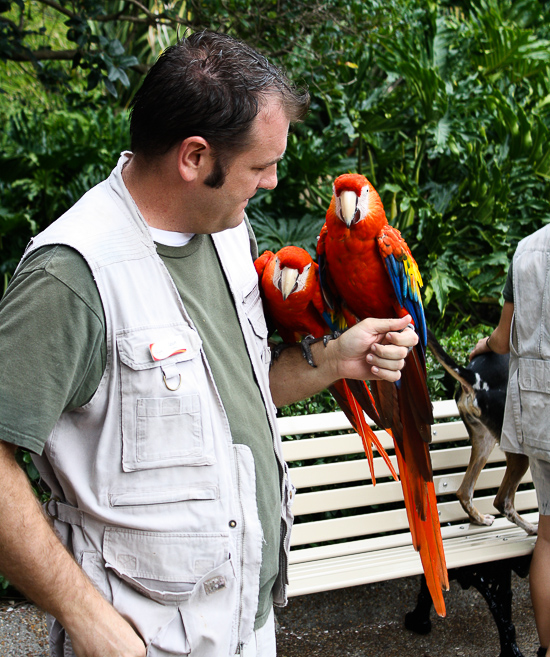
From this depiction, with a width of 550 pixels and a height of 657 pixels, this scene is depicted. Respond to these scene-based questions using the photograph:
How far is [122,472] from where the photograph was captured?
981 mm

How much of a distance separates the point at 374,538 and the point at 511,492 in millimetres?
573

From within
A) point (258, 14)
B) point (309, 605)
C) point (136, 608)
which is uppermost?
point (258, 14)

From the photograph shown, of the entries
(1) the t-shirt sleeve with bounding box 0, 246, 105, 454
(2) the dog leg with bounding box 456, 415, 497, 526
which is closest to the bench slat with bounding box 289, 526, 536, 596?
(2) the dog leg with bounding box 456, 415, 497, 526

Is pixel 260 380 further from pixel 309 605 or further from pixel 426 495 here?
pixel 309 605

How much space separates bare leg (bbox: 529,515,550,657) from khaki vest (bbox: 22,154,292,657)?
1.37 meters

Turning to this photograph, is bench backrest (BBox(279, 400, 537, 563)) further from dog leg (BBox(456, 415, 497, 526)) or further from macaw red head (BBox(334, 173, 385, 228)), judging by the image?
macaw red head (BBox(334, 173, 385, 228))

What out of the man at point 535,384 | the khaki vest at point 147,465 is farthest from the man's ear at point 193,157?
the man at point 535,384

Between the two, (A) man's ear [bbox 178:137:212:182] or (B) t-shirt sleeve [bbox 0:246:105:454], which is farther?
(A) man's ear [bbox 178:137:212:182]

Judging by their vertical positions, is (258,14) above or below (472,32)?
above

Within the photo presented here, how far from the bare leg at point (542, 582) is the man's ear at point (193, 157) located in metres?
1.67

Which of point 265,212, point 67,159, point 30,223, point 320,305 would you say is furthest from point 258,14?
point 320,305

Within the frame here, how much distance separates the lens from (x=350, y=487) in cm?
244

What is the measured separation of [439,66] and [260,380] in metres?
3.87

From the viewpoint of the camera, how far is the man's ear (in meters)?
1.06
